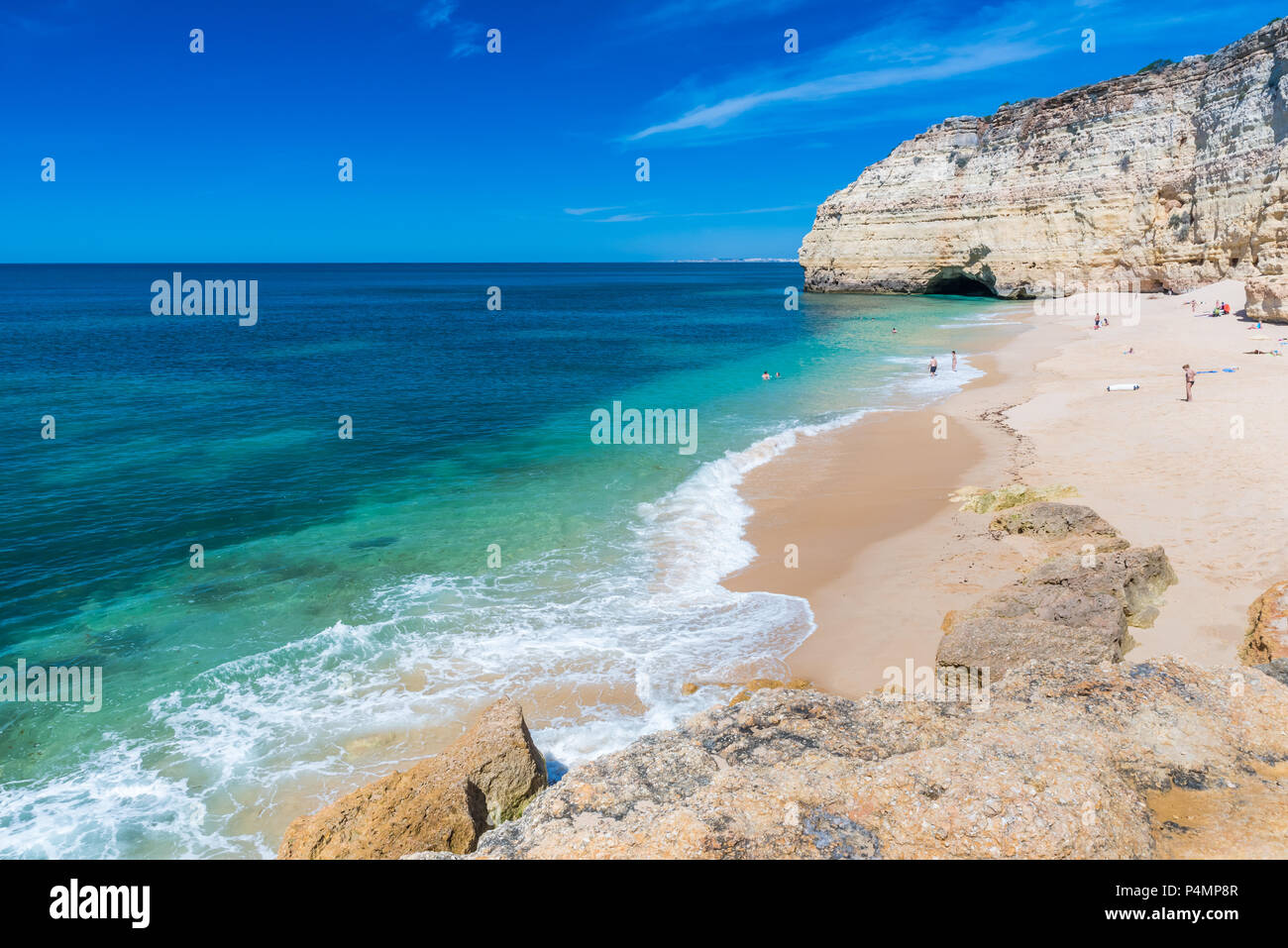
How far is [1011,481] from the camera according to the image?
54.2 ft

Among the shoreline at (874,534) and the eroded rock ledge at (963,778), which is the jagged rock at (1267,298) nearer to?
the shoreline at (874,534)

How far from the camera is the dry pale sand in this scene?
10234mm

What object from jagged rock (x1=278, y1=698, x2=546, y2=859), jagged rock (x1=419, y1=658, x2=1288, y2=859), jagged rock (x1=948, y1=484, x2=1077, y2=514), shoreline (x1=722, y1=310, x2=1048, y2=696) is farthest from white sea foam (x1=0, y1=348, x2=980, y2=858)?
jagged rock (x1=948, y1=484, x2=1077, y2=514)

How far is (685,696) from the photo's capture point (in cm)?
957

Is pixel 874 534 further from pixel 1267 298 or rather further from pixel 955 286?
pixel 955 286

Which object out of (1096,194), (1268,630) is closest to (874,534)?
(1268,630)

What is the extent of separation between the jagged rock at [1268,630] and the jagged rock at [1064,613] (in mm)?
1173

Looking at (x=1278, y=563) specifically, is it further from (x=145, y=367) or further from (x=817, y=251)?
(x=817, y=251)

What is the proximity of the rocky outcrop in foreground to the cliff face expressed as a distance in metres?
31.7

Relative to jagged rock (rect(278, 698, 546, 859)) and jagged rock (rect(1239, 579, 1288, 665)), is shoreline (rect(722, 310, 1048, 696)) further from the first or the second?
jagged rock (rect(278, 698, 546, 859))

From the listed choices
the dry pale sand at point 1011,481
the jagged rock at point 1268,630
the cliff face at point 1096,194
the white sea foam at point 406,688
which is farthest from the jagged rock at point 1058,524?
the cliff face at point 1096,194

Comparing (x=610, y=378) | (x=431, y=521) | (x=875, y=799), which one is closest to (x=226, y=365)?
(x=610, y=378)

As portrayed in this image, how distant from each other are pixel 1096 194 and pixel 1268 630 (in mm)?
59572

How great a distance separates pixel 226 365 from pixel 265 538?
2697 centimetres
